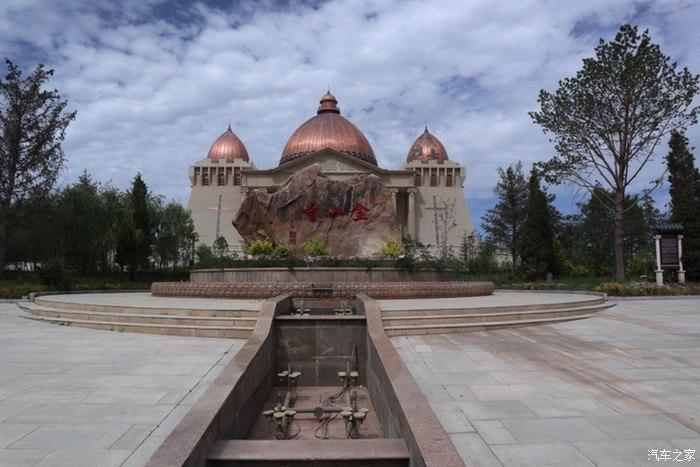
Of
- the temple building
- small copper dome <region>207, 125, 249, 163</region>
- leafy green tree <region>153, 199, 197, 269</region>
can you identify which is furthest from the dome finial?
leafy green tree <region>153, 199, 197, 269</region>

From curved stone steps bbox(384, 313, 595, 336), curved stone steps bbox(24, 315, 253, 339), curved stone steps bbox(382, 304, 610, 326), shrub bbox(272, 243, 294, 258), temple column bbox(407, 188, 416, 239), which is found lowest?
curved stone steps bbox(24, 315, 253, 339)

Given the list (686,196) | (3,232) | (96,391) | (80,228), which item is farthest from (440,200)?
(96,391)

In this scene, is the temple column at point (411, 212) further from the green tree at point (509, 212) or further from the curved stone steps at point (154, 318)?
the curved stone steps at point (154, 318)

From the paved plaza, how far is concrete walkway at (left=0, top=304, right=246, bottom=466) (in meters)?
0.02

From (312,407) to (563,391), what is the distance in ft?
10.3

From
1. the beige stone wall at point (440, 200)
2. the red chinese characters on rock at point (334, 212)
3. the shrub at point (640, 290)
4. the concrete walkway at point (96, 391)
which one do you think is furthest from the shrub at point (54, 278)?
the beige stone wall at point (440, 200)

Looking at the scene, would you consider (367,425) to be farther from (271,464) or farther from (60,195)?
(60,195)

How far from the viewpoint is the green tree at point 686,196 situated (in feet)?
71.0

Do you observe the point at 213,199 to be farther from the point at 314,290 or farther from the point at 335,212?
the point at 314,290

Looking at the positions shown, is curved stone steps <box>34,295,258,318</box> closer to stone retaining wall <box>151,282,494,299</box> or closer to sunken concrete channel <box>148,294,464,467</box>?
sunken concrete channel <box>148,294,464,467</box>

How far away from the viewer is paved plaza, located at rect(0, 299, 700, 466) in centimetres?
384

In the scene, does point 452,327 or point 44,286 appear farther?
point 44,286

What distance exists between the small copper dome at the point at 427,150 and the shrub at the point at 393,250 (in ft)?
Answer: 121

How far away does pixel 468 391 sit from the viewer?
528 centimetres
